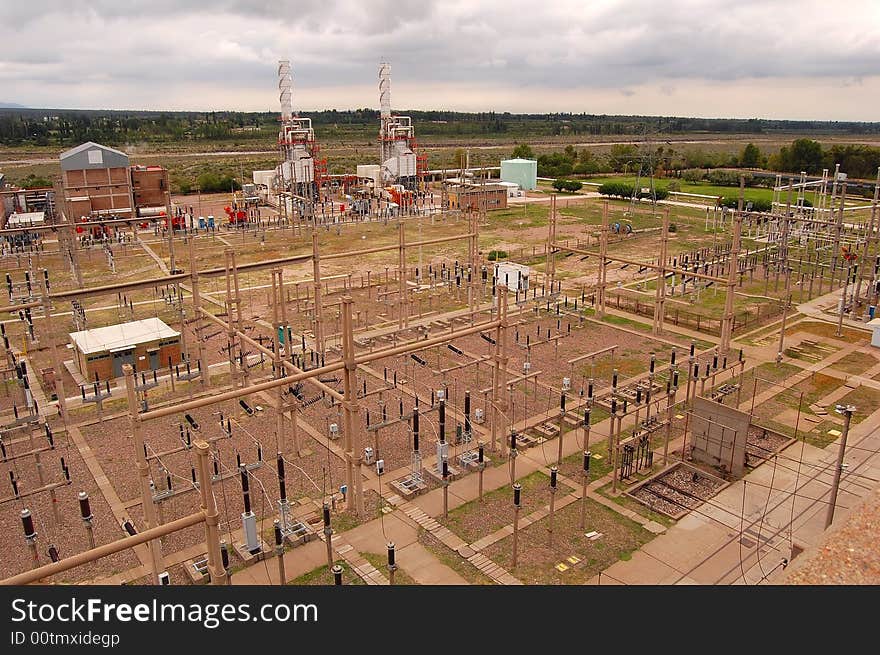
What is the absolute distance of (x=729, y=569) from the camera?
1340 cm

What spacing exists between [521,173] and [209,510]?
66679 millimetres

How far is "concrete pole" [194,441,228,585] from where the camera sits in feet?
34.6

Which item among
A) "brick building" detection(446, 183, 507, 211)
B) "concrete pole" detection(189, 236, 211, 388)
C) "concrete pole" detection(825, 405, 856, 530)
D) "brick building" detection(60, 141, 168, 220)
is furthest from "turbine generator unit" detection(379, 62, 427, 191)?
"concrete pole" detection(825, 405, 856, 530)

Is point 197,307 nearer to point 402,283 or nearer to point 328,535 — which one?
point 402,283

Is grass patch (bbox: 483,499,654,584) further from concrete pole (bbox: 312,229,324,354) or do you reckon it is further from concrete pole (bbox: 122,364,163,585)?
concrete pole (bbox: 312,229,324,354)

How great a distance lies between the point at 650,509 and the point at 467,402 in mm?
5134

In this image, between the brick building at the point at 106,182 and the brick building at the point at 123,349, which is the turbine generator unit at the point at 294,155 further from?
the brick building at the point at 123,349

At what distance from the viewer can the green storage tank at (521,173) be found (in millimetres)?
72250

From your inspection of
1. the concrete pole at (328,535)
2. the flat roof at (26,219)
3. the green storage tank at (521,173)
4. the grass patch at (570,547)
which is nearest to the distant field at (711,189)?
the green storage tank at (521,173)

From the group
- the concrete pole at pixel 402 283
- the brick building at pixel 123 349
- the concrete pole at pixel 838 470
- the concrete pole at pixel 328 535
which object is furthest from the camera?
the concrete pole at pixel 402 283

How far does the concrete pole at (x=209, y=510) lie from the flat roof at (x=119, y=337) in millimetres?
14346

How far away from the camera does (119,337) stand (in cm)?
2369

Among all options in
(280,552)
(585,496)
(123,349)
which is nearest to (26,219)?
(123,349)
